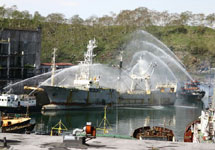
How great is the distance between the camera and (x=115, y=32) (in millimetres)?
144625

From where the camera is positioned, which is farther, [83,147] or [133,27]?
[133,27]

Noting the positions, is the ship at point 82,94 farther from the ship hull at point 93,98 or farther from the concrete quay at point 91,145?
the concrete quay at point 91,145

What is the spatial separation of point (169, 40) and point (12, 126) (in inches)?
4407

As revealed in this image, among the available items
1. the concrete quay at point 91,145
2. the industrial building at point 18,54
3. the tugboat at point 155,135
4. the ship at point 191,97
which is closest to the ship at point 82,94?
the industrial building at point 18,54

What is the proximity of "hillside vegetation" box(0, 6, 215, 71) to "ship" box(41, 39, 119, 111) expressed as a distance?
148ft

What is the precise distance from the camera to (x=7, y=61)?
3014 inches

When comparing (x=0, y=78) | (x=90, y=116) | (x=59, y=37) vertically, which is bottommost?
(x=90, y=116)

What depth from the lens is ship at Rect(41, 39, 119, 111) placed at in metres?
66.9

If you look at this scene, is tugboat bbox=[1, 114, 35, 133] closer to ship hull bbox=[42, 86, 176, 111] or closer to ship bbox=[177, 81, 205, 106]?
ship hull bbox=[42, 86, 176, 111]

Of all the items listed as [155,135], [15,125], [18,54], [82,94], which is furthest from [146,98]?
[155,135]

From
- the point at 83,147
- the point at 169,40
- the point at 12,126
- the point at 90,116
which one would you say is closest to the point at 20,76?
the point at 90,116

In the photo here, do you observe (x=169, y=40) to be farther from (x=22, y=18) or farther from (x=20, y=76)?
(x=20, y=76)

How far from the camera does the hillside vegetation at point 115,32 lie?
123350mm

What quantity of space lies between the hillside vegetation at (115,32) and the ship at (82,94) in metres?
45.0
